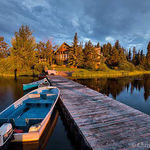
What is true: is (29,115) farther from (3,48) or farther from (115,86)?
(3,48)

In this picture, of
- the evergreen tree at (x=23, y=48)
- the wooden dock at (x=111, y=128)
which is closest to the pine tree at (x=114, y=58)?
the evergreen tree at (x=23, y=48)

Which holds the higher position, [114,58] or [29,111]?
[114,58]

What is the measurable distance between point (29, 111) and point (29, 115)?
0.66 m

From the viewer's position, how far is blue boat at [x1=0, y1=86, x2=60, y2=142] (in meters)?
4.44

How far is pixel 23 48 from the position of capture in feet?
113

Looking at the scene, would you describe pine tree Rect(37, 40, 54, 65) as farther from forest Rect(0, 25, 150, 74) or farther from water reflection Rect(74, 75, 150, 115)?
water reflection Rect(74, 75, 150, 115)

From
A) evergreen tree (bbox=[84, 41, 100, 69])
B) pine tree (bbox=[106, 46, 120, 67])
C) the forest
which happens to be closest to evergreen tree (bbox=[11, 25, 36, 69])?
the forest

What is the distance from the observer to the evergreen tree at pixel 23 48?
33.9 meters

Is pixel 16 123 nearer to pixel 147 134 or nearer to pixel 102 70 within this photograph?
pixel 147 134

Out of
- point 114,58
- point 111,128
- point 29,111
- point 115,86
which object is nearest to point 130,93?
point 115,86

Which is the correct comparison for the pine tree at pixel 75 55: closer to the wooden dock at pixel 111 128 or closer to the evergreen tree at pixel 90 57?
the evergreen tree at pixel 90 57

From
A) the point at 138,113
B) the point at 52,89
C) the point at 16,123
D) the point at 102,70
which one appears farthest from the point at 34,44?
the point at 138,113

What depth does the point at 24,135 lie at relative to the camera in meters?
4.34

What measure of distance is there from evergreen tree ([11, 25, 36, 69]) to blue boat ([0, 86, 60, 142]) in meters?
28.6
